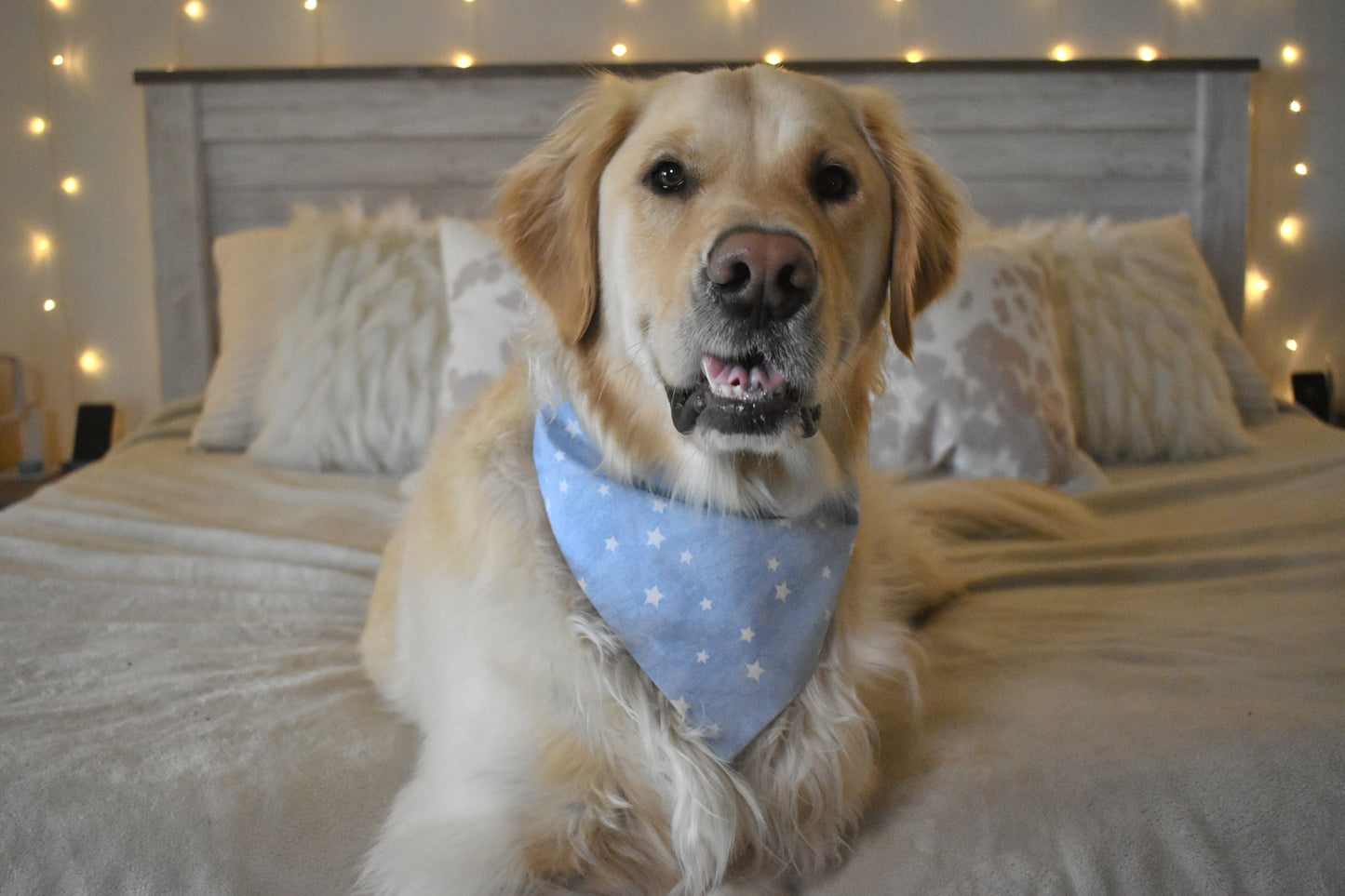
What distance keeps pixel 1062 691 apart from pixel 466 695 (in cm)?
76

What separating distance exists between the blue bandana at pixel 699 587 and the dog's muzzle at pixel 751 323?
0.15m

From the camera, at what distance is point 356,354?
2502mm

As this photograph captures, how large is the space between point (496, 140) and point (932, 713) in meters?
2.48

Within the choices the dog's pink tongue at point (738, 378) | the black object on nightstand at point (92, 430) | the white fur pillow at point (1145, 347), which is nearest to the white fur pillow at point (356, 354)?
the black object on nightstand at point (92, 430)

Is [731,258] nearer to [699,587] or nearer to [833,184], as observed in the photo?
[833,184]

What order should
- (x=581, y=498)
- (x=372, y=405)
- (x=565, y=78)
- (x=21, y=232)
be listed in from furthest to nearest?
(x=21, y=232), (x=565, y=78), (x=372, y=405), (x=581, y=498)

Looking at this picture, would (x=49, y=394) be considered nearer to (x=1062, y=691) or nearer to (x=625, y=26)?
(x=625, y=26)

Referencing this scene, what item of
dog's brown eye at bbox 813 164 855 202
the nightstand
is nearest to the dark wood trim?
the nightstand

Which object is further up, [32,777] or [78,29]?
[78,29]

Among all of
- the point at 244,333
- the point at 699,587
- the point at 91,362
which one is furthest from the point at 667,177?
the point at 91,362

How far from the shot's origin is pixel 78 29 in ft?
10.5

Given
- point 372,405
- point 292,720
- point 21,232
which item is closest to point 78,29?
point 21,232

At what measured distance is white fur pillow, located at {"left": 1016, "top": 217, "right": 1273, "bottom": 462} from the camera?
2438 millimetres

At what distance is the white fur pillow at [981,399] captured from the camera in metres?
2.18
